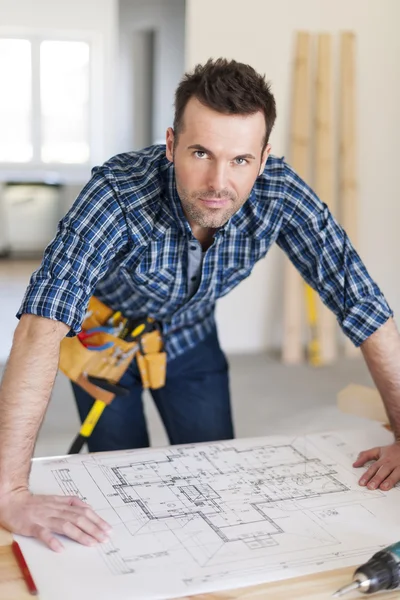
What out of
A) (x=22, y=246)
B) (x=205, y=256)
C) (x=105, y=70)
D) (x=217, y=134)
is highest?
(x=105, y=70)

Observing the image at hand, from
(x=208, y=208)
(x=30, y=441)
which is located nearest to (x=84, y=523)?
(x=30, y=441)

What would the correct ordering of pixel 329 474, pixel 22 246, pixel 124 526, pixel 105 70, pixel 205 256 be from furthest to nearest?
pixel 22 246 → pixel 105 70 → pixel 205 256 → pixel 329 474 → pixel 124 526

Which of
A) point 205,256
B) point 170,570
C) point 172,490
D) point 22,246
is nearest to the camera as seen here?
point 170,570

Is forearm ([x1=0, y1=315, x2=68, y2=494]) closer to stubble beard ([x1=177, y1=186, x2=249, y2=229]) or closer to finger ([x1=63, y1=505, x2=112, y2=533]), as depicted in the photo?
finger ([x1=63, y1=505, x2=112, y2=533])

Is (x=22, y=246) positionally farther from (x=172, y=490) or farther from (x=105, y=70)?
(x=172, y=490)

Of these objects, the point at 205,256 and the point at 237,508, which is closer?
the point at 237,508

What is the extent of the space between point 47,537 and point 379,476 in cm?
69

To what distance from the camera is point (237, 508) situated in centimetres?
139

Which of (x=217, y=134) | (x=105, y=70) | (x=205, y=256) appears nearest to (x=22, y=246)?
(x=105, y=70)

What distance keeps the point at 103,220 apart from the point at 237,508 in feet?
2.26

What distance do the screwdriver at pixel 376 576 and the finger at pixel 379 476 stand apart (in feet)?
1.28

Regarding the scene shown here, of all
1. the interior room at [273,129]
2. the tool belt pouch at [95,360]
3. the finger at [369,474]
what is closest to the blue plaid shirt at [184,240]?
the tool belt pouch at [95,360]

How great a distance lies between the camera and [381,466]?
1580mm

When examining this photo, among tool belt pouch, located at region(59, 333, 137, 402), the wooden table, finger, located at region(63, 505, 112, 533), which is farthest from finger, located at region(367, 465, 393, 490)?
tool belt pouch, located at region(59, 333, 137, 402)
